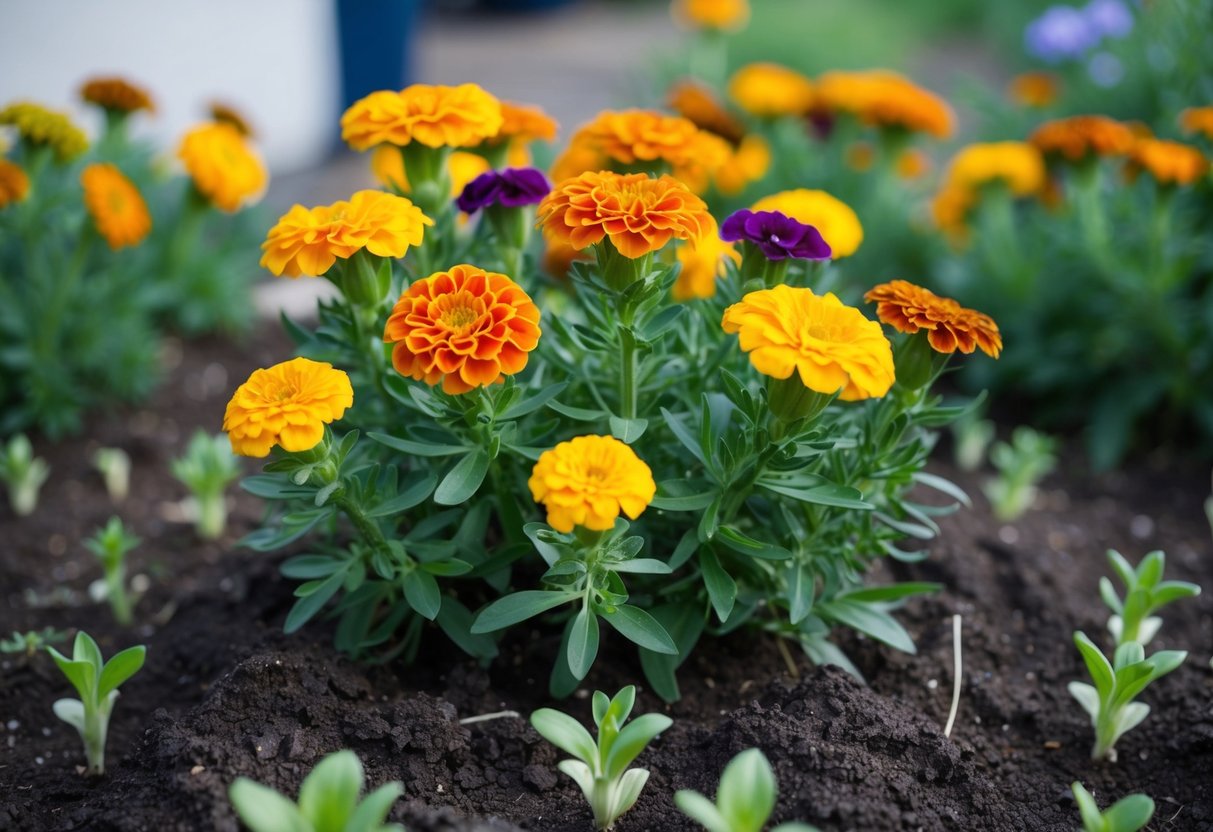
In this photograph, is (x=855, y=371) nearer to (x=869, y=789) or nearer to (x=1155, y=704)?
(x=869, y=789)

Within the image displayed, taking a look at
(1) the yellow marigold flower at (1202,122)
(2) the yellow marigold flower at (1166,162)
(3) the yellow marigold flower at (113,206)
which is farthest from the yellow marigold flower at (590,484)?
(1) the yellow marigold flower at (1202,122)

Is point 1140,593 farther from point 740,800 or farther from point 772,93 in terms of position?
point 772,93

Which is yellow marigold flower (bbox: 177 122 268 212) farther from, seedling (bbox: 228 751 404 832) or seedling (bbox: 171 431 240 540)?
seedling (bbox: 228 751 404 832)

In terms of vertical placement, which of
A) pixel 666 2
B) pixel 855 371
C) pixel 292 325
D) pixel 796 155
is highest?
pixel 855 371

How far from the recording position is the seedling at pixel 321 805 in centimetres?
133

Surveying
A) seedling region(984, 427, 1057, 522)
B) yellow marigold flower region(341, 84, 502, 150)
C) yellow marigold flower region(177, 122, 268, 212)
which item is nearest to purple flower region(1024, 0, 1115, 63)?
seedling region(984, 427, 1057, 522)

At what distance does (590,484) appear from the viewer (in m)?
1.51

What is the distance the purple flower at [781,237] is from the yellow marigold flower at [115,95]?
201cm

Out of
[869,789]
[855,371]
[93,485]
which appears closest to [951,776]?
[869,789]

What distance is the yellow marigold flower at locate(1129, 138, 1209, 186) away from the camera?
2.91 metres

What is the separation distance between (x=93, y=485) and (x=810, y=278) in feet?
7.15

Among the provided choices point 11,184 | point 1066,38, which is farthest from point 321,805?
point 1066,38

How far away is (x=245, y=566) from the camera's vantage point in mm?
2539

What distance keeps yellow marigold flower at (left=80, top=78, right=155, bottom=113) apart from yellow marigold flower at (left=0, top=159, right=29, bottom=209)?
0.49 meters
